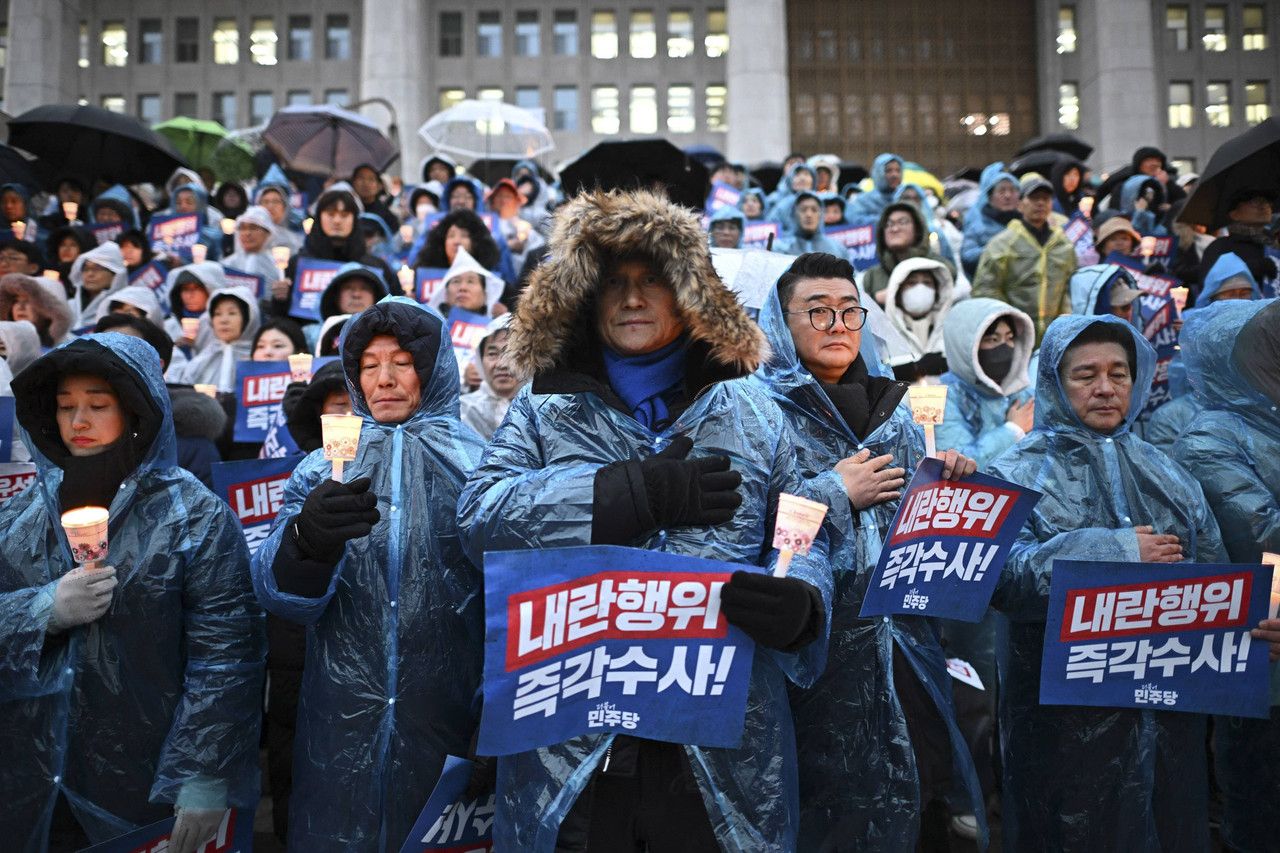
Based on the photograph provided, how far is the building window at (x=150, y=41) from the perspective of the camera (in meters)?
39.5

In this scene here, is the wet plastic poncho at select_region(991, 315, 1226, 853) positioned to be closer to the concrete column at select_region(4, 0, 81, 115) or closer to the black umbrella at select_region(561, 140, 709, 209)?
the black umbrella at select_region(561, 140, 709, 209)

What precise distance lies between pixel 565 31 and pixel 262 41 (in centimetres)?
1206

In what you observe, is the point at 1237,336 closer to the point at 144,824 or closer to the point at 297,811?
the point at 297,811

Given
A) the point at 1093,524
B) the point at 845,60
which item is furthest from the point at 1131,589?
the point at 845,60

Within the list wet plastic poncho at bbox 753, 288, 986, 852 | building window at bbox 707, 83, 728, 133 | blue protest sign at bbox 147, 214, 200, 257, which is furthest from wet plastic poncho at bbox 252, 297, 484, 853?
building window at bbox 707, 83, 728, 133

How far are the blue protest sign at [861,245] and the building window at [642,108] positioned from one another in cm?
3110

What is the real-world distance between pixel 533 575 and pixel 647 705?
0.40 m

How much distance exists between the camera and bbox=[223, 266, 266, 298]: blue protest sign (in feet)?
25.6

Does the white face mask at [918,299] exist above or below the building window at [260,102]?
below

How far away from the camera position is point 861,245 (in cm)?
895

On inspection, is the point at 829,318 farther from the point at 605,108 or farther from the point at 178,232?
the point at 605,108

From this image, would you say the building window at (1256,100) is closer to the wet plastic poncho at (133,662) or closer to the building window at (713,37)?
the building window at (713,37)

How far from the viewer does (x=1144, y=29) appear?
2975 cm

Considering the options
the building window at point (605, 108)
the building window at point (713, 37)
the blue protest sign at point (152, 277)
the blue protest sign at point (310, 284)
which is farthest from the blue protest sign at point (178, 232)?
the building window at point (713, 37)
